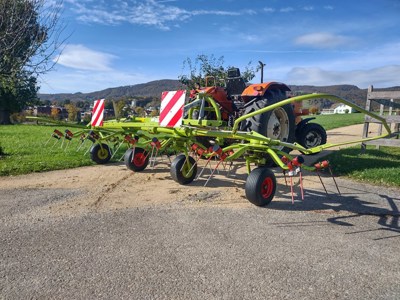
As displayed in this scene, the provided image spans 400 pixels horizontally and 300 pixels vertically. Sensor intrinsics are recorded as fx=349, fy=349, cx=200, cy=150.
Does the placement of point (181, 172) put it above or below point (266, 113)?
below

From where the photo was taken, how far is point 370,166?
23.3ft

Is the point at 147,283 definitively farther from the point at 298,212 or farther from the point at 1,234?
the point at 298,212

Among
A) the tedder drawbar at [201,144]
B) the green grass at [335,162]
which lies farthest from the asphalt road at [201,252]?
the green grass at [335,162]

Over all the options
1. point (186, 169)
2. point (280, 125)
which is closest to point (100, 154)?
point (186, 169)

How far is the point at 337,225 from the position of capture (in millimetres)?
3967

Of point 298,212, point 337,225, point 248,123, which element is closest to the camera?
point 337,225

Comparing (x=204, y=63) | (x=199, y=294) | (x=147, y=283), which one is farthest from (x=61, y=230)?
(x=204, y=63)

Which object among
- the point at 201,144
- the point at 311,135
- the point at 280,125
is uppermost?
the point at 280,125

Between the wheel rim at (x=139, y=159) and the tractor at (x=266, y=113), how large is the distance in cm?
141

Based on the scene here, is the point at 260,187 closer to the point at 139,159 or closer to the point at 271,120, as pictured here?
the point at 271,120

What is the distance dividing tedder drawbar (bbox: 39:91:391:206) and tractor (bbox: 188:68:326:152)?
0.76 feet

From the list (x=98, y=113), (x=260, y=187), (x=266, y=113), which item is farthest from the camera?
(x=98, y=113)

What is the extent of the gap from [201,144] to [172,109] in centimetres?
97

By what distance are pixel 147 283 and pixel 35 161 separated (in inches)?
226
